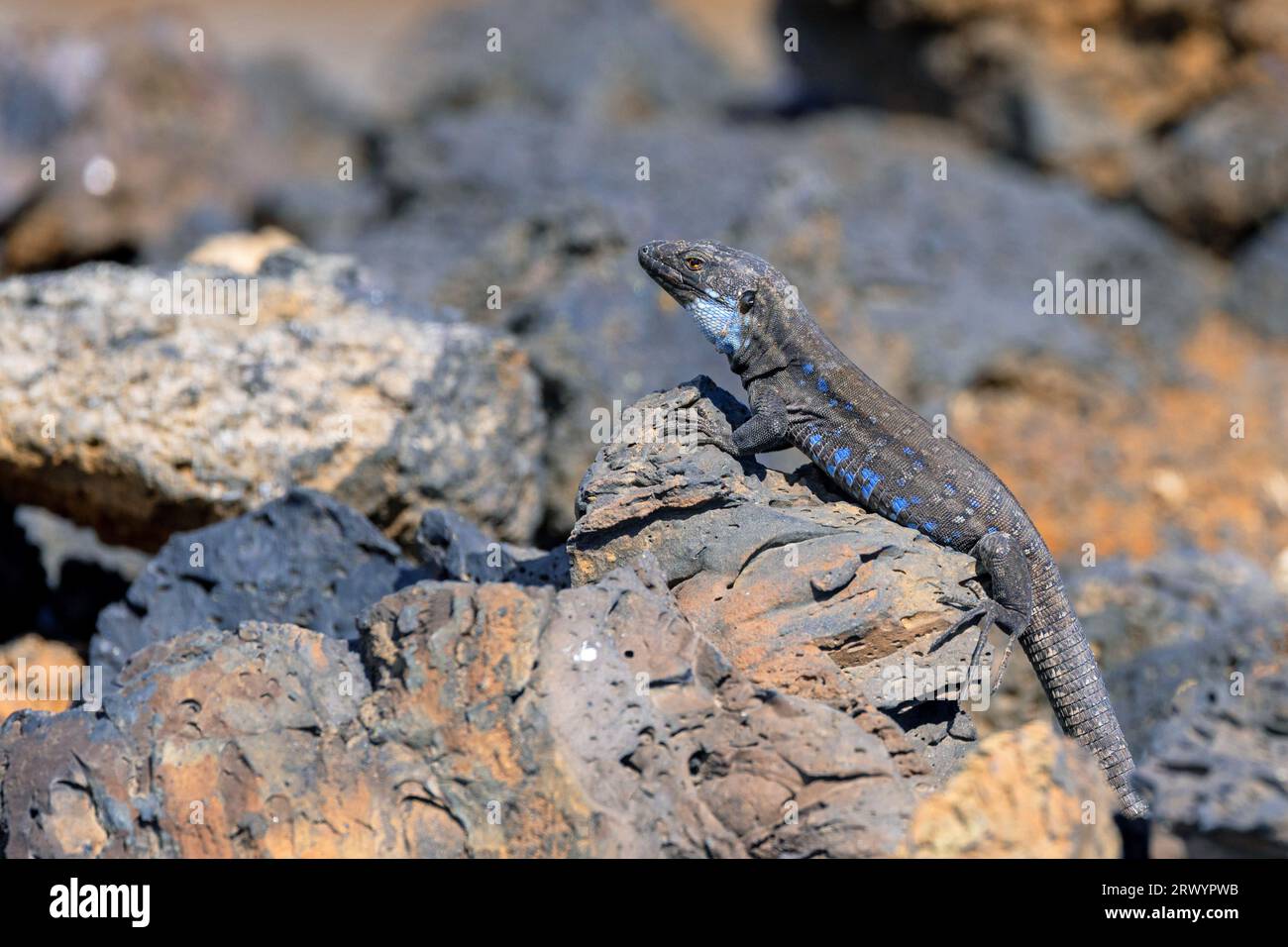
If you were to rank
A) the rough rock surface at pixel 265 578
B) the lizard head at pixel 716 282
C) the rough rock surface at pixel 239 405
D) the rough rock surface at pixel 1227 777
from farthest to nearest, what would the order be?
the rough rock surface at pixel 239 405, the rough rock surface at pixel 265 578, the lizard head at pixel 716 282, the rough rock surface at pixel 1227 777

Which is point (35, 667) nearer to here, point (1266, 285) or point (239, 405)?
point (239, 405)

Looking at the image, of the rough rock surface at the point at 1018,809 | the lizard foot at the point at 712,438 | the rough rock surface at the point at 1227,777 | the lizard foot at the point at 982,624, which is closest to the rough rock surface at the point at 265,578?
the lizard foot at the point at 712,438

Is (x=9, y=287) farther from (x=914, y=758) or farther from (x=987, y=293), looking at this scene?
(x=987, y=293)

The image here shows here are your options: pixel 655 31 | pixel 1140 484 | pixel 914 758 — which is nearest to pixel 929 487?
pixel 914 758

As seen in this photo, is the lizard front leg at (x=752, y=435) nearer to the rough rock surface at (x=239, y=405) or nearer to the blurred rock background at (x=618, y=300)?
the blurred rock background at (x=618, y=300)

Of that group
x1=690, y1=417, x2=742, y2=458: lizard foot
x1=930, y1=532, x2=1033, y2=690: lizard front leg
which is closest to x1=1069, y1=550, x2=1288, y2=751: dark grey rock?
x1=930, y1=532, x2=1033, y2=690: lizard front leg

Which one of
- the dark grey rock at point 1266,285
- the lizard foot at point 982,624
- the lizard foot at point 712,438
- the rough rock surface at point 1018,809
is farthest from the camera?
the dark grey rock at point 1266,285
